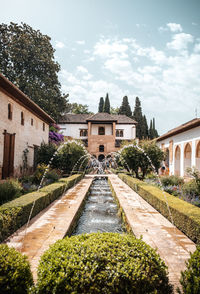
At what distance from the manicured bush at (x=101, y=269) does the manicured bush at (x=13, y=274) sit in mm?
135

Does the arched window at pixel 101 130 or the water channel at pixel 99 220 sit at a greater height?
the arched window at pixel 101 130

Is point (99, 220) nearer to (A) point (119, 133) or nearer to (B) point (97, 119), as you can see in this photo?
(B) point (97, 119)

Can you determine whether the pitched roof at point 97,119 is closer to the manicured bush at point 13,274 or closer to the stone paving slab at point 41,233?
the stone paving slab at point 41,233

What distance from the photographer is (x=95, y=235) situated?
253 centimetres

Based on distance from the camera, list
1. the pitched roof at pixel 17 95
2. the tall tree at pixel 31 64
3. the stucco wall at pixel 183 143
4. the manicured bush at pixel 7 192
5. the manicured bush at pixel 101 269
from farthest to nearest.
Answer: the tall tree at pixel 31 64 < the stucco wall at pixel 183 143 < the pitched roof at pixel 17 95 < the manicured bush at pixel 7 192 < the manicured bush at pixel 101 269

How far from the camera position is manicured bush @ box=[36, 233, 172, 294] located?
6.23 ft

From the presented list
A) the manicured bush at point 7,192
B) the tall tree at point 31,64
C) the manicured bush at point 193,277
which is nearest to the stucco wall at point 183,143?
the manicured bush at point 7,192

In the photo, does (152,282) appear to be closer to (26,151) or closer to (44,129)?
(26,151)

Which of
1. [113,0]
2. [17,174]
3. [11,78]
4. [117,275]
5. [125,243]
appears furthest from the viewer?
[11,78]

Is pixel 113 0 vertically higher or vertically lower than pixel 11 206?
higher

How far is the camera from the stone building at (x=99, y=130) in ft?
124

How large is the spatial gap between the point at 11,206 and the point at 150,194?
4.87 metres

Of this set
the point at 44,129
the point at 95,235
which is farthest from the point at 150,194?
the point at 44,129

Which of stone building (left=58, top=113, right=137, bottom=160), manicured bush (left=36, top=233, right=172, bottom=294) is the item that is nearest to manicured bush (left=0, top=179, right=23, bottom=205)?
manicured bush (left=36, top=233, right=172, bottom=294)
